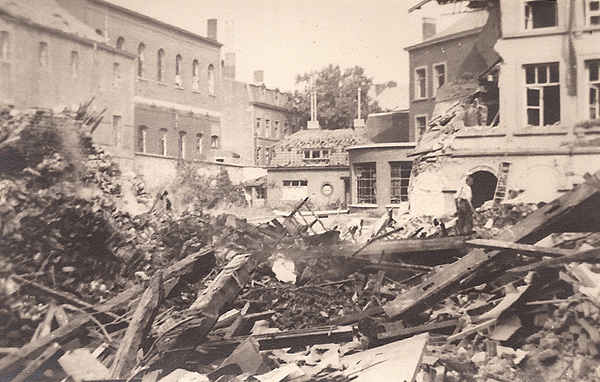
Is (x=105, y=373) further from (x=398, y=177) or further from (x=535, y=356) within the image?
(x=398, y=177)

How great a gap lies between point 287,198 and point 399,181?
2.11 meters

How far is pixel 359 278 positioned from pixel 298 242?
1.16 m

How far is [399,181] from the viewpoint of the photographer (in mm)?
9133

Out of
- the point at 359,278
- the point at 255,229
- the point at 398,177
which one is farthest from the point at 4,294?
the point at 398,177

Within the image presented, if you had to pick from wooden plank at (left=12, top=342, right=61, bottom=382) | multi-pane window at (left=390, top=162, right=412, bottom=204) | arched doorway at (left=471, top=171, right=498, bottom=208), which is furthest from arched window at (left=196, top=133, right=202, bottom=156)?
arched doorway at (left=471, top=171, right=498, bottom=208)

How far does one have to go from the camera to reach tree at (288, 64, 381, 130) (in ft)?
21.9

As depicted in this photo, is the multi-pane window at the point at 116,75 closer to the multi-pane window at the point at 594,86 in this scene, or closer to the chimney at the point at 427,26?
the chimney at the point at 427,26

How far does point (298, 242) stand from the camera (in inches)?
263

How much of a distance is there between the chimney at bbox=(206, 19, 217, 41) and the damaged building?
2.43 m

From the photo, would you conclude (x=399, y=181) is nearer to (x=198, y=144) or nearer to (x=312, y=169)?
(x=312, y=169)

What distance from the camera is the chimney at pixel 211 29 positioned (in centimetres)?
572

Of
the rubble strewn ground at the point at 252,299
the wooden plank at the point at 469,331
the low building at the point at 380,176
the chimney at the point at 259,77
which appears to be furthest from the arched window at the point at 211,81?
the wooden plank at the point at 469,331

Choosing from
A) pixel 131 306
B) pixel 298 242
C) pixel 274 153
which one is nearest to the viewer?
pixel 131 306

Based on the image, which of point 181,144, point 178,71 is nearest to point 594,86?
point 181,144
